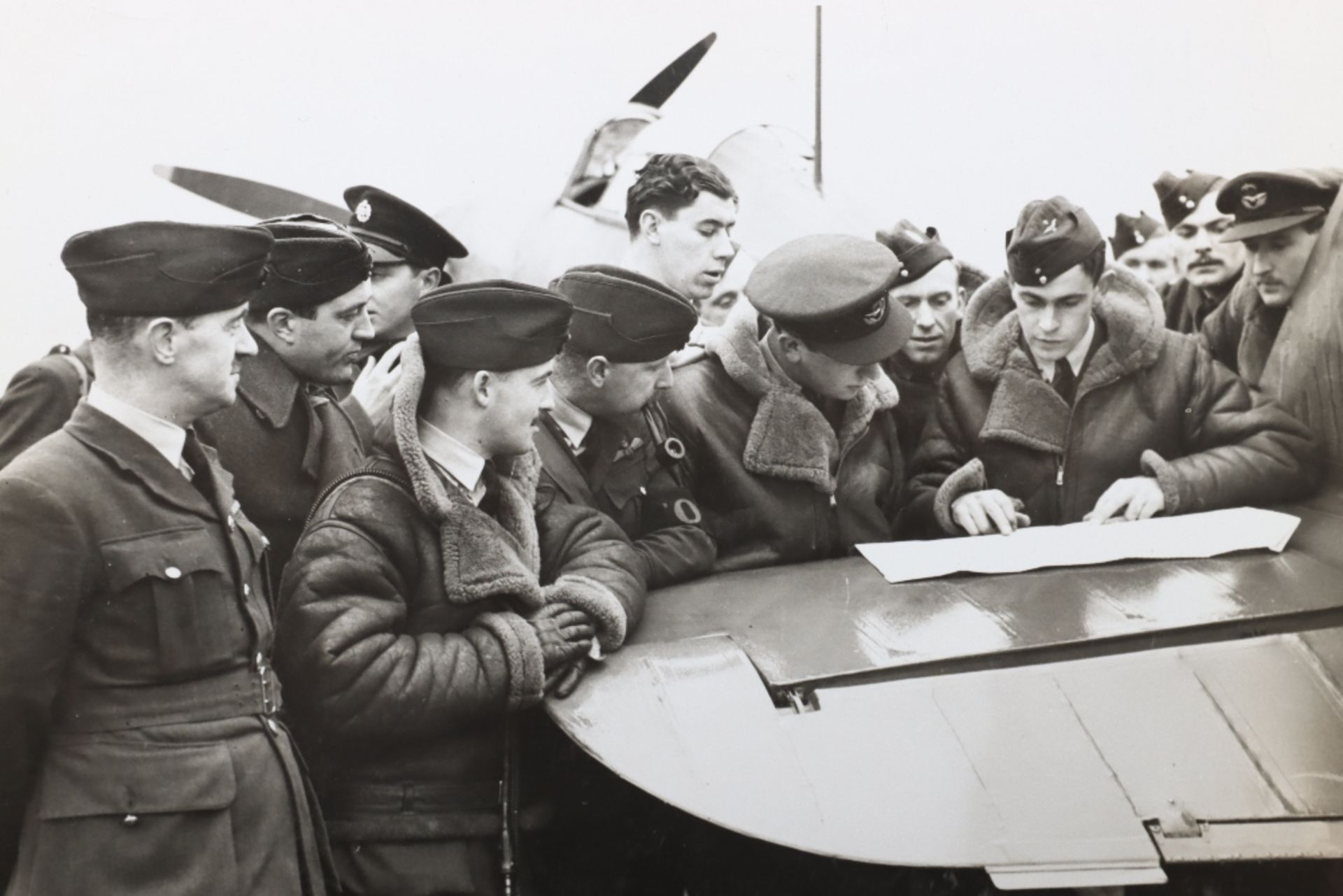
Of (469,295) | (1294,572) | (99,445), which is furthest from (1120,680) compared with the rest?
(99,445)

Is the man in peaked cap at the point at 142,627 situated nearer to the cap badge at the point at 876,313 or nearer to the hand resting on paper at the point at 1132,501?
the cap badge at the point at 876,313

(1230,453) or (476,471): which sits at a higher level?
(476,471)

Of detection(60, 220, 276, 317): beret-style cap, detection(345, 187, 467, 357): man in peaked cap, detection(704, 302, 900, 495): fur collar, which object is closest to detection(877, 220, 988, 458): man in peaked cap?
detection(704, 302, 900, 495): fur collar

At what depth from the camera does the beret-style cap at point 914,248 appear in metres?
3.36

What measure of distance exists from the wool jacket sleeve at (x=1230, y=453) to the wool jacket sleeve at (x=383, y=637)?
6.68ft

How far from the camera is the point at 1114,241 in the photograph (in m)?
3.65

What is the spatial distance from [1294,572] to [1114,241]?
136cm

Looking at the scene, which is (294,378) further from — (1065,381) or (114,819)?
(1065,381)

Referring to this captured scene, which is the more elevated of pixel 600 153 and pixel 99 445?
pixel 600 153

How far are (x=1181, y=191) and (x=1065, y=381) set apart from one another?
0.75m

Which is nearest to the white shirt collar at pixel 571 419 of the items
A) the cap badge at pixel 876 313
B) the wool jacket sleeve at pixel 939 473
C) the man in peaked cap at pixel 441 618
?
the man in peaked cap at pixel 441 618

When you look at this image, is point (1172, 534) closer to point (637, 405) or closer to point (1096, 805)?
point (1096, 805)

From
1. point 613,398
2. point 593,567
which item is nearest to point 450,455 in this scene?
point 593,567

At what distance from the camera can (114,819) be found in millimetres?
1830
